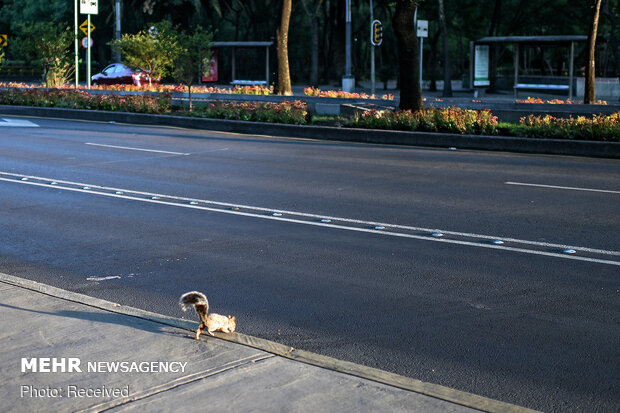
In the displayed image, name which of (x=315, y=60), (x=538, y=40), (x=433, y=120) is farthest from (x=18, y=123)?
(x=315, y=60)

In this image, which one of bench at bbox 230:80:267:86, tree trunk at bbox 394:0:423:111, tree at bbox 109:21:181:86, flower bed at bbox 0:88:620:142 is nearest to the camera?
flower bed at bbox 0:88:620:142

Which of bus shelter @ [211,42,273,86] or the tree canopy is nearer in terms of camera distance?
bus shelter @ [211,42,273,86]

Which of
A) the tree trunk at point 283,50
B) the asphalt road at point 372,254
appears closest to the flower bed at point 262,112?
the asphalt road at point 372,254

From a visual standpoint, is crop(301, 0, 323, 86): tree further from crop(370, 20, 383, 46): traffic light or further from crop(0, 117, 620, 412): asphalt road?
crop(0, 117, 620, 412): asphalt road

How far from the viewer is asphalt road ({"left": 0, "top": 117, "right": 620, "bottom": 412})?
19.2 feet

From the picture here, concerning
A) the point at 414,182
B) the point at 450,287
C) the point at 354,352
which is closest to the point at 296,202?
the point at 414,182

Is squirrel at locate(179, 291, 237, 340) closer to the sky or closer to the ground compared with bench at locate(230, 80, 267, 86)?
closer to the ground

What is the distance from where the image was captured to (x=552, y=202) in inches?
460

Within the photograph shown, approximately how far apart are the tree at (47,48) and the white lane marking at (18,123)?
11287 mm

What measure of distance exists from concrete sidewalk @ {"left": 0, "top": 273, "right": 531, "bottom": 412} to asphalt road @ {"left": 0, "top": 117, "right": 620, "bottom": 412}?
469 millimetres

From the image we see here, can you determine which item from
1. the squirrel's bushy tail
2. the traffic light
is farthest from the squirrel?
the traffic light

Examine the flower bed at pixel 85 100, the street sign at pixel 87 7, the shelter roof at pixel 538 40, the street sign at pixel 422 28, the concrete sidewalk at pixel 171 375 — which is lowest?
the concrete sidewalk at pixel 171 375

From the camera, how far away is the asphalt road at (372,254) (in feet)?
19.2

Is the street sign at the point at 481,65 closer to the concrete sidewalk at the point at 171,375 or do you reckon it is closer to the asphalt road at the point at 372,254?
the asphalt road at the point at 372,254
